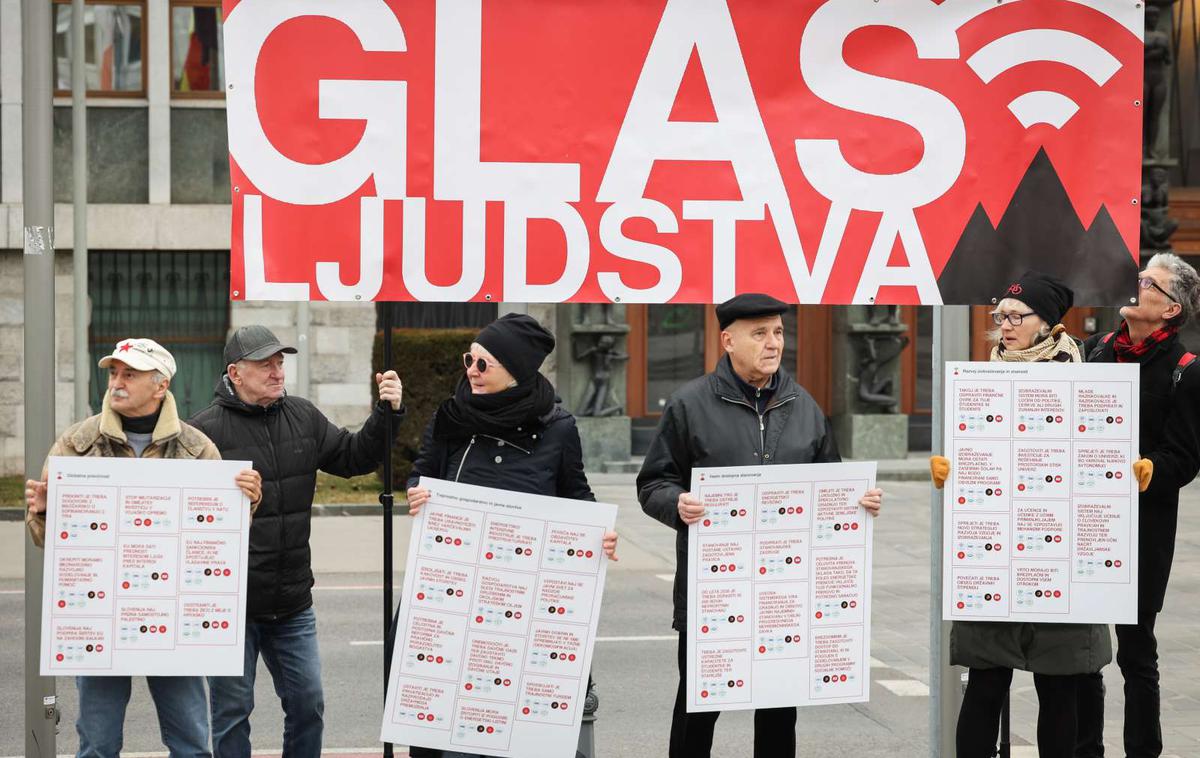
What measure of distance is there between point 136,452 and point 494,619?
129 cm

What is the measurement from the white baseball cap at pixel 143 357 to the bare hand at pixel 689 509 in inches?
64.9

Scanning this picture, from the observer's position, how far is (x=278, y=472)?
514 centimetres

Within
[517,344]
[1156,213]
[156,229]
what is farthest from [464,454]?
[1156,213]

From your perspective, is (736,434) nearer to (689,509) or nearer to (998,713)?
(689,509)

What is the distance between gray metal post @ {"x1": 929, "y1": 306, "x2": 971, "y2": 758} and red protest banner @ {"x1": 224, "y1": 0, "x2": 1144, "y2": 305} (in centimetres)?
14

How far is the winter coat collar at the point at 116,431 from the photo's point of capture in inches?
181

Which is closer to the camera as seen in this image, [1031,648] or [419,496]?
[419,496]

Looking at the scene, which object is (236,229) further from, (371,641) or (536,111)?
(371,641)

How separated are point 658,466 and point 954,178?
139cm

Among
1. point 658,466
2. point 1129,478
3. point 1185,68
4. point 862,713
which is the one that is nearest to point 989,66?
point 1129,478

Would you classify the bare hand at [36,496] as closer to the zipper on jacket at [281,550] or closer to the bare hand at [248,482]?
the bare hand at [248,482]

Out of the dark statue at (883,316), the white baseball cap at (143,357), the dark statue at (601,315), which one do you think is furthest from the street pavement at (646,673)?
the dark statue at (883,316)

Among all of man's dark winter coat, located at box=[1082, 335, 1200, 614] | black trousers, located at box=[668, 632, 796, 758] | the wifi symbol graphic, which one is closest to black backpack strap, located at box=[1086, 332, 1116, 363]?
man's dark winter coat, located at box=[1082, 335, 1200, 614]

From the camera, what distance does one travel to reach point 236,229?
4562mm
